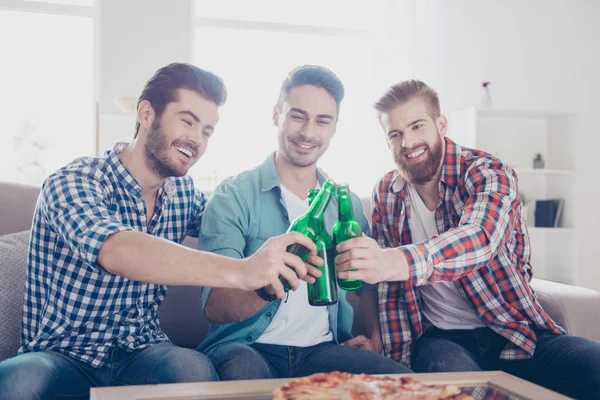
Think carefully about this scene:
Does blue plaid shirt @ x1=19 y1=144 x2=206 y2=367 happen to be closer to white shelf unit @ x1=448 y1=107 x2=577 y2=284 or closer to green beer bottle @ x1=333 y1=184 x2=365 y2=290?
green beer bottle @ x1=333 y1=184 x2=365 y2=290

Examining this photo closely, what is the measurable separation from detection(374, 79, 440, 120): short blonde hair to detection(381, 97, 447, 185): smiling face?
13 millimetres

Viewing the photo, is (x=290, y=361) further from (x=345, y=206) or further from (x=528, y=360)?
(x=528, y=360)

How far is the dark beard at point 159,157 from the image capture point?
5.35ft

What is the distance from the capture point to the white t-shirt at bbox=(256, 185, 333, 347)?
1665mm

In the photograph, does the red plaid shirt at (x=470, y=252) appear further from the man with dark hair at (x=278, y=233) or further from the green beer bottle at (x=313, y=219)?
the green beer bottle at (x=313, y=219)

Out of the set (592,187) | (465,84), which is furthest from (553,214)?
(465,84)

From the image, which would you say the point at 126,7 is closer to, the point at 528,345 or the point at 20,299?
the point at 20,299

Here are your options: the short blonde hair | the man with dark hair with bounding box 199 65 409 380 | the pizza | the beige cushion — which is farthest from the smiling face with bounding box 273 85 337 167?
the pizza

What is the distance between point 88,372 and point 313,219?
0.64 metres

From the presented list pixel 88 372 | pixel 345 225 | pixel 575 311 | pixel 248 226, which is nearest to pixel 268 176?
pixel 248 226

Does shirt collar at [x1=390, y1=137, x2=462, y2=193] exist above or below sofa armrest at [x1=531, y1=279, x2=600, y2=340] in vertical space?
above

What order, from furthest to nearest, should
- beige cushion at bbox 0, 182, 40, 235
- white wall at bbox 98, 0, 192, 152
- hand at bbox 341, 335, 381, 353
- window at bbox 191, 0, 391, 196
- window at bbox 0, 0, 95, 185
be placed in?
window at bbox 191, 0, 391, 196 → window at bbox 0, 0, 95, 185 → white wall at bbox 98, 0, 192, 152 → beige cushion at bbox 0, 182, 40, 235 → hand at bbox 341, 335, 381, 353

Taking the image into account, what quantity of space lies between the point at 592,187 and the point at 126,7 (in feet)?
13.0

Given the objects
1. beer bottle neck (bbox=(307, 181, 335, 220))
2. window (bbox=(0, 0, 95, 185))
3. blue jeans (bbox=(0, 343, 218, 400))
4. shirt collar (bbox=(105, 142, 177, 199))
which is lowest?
blue jeans (bbox=(0, 343, 218, 400))
